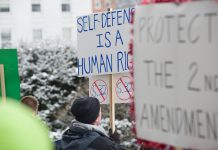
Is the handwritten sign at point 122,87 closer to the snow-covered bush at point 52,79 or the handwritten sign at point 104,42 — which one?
the handwritten sign at point 104,42

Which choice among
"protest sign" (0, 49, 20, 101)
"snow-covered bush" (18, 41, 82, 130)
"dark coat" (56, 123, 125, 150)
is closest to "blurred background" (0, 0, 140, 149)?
"snow-covered bush" (18, 41, 82, 130)

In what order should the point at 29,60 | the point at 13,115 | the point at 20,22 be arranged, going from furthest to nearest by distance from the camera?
1. the point at 20,22
2. the point at 29,60
3. the point at 13,115

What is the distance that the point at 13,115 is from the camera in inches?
71.9

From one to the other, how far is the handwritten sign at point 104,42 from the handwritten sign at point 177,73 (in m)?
2.32

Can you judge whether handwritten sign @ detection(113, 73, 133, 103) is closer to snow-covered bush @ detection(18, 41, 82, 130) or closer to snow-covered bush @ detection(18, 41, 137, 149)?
snow-covered bush @ detection(18, 41, 137, 149)

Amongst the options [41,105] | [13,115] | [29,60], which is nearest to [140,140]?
[13,115]

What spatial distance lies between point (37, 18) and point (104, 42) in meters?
26.2

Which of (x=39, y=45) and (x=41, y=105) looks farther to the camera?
(x=39, y=45)

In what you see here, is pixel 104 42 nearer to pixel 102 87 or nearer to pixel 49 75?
pixel 102 87

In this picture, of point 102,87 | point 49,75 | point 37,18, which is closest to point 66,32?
point 37,18

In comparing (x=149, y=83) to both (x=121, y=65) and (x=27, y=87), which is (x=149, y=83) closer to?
(x=121, y=65)

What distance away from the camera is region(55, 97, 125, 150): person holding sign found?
12.8 feet

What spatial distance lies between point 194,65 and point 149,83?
11.9 inches

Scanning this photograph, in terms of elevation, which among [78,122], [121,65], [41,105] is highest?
[121,65]
